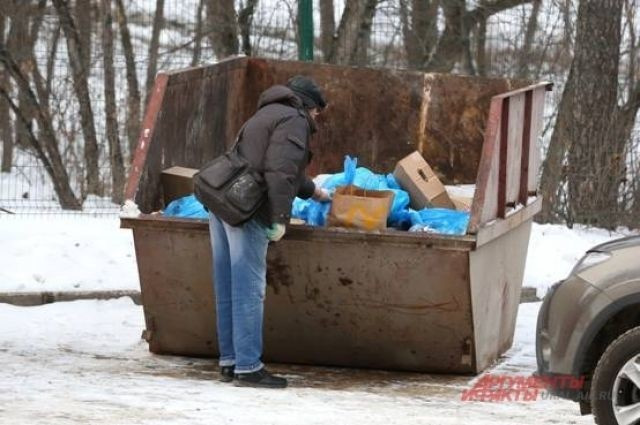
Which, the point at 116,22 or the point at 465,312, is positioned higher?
the point at 116,22

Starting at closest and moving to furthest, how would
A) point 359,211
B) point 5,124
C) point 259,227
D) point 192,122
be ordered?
1. point 259,227
2. point 359,211
3. point 192,122
4. point 5,124

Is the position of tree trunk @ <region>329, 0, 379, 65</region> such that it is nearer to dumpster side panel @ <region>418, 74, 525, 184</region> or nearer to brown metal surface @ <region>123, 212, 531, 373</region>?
dumpster side panel @ <region>418, 74, 525, 184</region>

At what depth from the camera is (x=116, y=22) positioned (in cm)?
1414

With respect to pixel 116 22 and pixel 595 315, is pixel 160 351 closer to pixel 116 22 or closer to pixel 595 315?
pixel 595 315

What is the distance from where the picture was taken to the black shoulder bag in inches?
277

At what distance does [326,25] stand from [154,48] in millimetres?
2074

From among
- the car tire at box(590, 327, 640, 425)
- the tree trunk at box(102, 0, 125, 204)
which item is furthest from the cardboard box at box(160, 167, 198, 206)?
the tree trunk at box(102, 0, 125, 204)

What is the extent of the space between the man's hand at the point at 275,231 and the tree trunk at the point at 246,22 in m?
6.75

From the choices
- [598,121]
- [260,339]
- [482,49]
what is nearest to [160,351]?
[260,339]

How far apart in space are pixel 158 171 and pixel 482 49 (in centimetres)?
796

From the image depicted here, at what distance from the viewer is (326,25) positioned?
14.9 m

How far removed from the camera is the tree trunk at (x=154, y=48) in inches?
537

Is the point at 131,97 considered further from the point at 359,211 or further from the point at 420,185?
the point at 359,211

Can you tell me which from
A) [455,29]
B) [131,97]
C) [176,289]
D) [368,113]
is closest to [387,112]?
[368,113]
